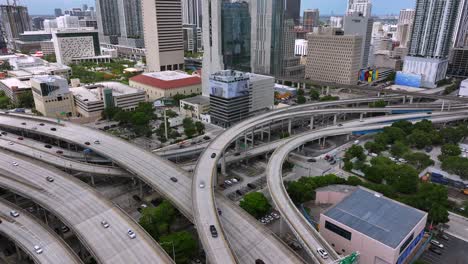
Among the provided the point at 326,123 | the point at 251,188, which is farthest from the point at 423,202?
the point at 326,123

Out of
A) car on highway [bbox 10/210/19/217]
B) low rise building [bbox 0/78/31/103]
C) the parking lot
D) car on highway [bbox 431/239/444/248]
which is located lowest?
the parking lot

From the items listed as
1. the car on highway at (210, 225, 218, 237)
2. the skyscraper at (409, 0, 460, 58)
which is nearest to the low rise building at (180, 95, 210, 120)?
the car on highway at (210, 225, 218, 237)

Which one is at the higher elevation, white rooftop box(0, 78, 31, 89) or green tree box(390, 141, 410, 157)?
white rooftop box(0, 78, 31, 89)

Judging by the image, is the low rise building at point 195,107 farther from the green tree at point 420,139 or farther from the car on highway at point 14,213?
the car on highway at point 14,213

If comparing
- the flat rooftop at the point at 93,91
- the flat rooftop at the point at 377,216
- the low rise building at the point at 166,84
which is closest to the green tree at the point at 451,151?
the flat rooftop at the point at 377,216

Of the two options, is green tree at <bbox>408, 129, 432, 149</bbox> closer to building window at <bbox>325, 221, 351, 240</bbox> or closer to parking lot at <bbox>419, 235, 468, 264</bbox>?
parking lot at <bbox>419, 235, 468, 264</bbox>

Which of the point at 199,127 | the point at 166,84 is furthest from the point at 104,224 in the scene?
the point at 166,84
